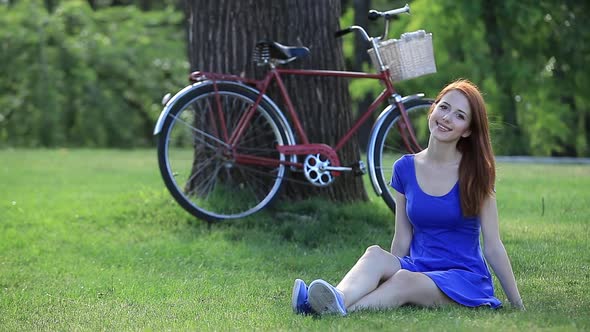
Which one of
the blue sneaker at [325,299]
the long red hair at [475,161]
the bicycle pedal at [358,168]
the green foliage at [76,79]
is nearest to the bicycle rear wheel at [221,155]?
the bicycle pedal at [358,168]

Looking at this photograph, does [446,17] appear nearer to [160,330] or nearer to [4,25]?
[4,25]

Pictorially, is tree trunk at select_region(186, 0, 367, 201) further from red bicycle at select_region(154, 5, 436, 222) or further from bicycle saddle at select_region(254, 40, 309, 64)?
bicycle saddle at select_region(254, 40, 309, 64)

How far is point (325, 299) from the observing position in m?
4.08

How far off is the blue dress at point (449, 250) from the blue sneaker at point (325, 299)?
44 cm

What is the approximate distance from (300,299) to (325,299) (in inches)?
5.6

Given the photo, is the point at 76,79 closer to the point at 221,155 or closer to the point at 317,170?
the point at 221,155

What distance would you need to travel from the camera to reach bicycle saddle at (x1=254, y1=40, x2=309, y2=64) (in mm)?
6156

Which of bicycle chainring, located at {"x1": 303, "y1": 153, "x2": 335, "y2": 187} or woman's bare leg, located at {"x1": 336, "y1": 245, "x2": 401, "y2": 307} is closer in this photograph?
woman's bare leg, located at {"x1": 336, "y1": 245, "x2": 401, "y2": 307}

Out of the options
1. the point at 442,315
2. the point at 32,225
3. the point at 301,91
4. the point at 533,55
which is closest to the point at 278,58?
the point at 301,91

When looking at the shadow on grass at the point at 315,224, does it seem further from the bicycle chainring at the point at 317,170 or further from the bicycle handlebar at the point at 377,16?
the bicycle handlebar at the point at 377,16

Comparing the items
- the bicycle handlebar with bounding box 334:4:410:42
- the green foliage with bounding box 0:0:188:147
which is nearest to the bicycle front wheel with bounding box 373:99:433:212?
the bicycle handlebar with bounding box 334:4:410:42

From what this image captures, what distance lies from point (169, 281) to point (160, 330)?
3.82ft

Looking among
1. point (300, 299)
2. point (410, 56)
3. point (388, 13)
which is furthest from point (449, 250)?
point (388, 13)

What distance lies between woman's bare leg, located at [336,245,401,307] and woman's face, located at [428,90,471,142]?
1.91ft
